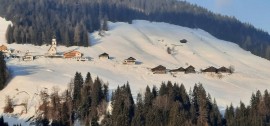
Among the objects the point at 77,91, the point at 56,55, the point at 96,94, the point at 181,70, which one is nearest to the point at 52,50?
the point at 56,55

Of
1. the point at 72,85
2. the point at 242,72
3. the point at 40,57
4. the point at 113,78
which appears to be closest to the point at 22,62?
the point at 40,57

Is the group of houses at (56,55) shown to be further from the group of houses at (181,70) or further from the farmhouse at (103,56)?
the group of houses at (181,70)

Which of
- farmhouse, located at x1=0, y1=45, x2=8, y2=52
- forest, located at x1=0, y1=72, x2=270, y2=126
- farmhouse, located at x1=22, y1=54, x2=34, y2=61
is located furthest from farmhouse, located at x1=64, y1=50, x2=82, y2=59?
forest, located at x1=0, y1=72, x2=270, y2=126

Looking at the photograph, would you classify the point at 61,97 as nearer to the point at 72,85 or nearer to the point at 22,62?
the point at 72,85

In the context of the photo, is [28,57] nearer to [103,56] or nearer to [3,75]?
[103,56]

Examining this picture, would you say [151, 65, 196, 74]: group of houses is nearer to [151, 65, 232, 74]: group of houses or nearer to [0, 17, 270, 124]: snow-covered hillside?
[151, 65, 232, 74]: group of houses

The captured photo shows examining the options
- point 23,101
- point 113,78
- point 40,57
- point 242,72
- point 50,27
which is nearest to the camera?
point 23,101

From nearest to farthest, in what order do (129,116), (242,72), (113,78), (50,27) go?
(129,116)
(113,78)
(242,72)
(50,27)
